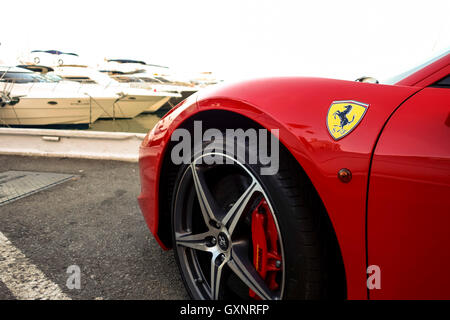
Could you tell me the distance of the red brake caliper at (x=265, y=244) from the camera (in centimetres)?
112

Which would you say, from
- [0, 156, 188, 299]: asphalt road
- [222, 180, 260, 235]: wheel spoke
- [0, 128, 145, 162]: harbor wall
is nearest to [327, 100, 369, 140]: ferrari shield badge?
[222, 180, 260, 235]: wheel spoke

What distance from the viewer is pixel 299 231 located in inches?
38.5

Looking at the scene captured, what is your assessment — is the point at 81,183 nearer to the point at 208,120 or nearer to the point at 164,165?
the point at 164,165

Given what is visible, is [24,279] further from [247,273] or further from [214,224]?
[247,273]

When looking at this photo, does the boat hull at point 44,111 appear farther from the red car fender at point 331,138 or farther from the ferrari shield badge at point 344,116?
the ferrari shield badge at point 344,116

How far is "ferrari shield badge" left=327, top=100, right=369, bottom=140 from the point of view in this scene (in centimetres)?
92

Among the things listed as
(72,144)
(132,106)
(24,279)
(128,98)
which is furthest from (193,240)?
(132,106)

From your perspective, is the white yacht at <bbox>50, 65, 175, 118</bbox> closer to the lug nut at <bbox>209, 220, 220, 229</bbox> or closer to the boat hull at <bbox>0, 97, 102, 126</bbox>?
the boat hull at <bbox>0, 97, 102, 126</bbox>

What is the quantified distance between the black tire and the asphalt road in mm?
776

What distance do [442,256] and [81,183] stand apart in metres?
3.48

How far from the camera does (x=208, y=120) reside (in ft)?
4.73

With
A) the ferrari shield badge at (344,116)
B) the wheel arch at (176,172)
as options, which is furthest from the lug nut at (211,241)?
the ferrari shield badge at (344,116)

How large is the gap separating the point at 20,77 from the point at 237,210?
10.6 meters
